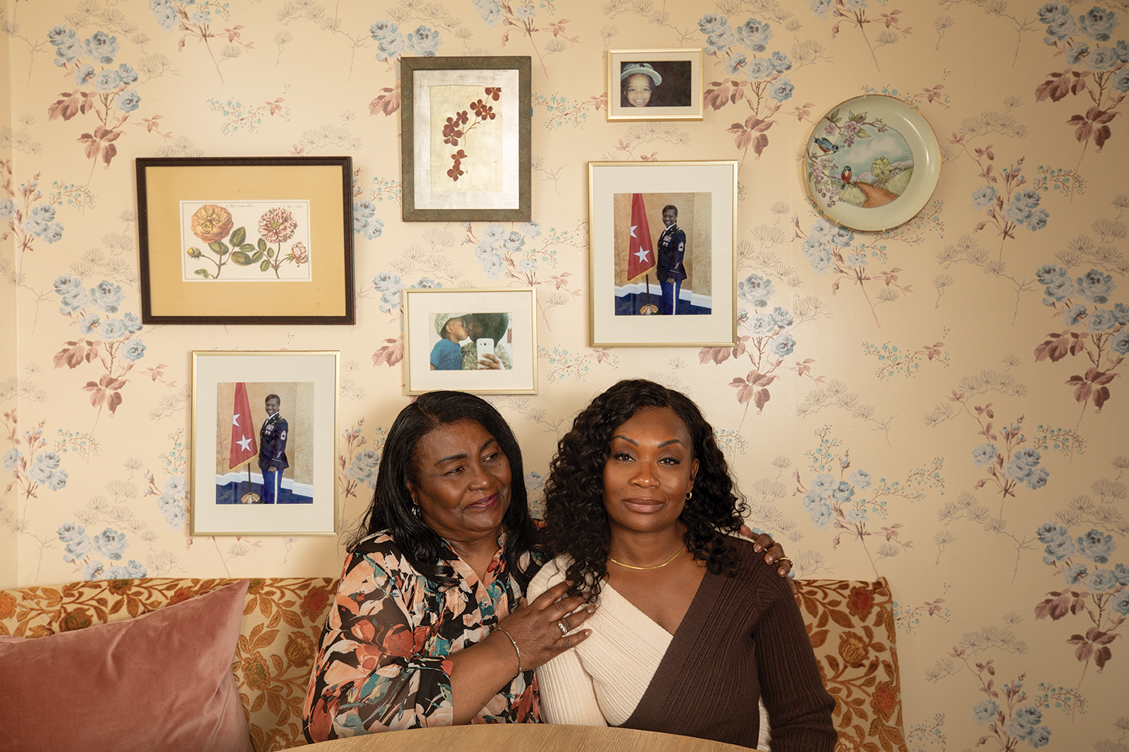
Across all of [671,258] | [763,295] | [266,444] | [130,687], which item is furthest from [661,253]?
[130,687]

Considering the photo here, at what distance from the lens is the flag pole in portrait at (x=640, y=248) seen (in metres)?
1.99

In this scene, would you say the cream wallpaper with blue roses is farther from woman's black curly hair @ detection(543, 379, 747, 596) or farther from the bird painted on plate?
woman's black curly hair @ detection(543, 379, 747, 596)

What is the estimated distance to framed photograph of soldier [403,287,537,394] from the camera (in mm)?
2012

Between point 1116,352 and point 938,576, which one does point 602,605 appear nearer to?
point 938,576

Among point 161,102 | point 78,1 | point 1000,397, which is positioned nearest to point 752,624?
point 1000,397

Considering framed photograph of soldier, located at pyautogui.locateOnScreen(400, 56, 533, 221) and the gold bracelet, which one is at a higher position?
framed photograph of soldier, located at pyautogui.locateOnScreen(400, 56, 533, 221)

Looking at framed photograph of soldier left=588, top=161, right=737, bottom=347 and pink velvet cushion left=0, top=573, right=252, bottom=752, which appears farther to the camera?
framed photograph of soldier left=588, top=161, right=737, bottom=347

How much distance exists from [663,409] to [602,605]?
457mm

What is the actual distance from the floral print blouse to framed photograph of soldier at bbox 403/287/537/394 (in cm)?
51

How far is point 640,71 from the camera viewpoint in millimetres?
1976

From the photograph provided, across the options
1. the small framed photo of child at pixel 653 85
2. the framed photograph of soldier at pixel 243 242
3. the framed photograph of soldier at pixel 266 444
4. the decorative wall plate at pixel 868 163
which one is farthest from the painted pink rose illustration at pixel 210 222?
the decorative wall plate at pixel 868 163

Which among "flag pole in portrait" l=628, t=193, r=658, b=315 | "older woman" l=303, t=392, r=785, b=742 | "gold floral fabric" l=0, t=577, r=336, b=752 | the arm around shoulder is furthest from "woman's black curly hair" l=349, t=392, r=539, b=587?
"flag pole in portrait" l=628, t=193, r=658, b=315

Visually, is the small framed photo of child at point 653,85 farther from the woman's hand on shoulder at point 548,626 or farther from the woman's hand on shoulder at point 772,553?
the woman's hand on shoulder at point 548,626

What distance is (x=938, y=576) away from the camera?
1.99 meters
